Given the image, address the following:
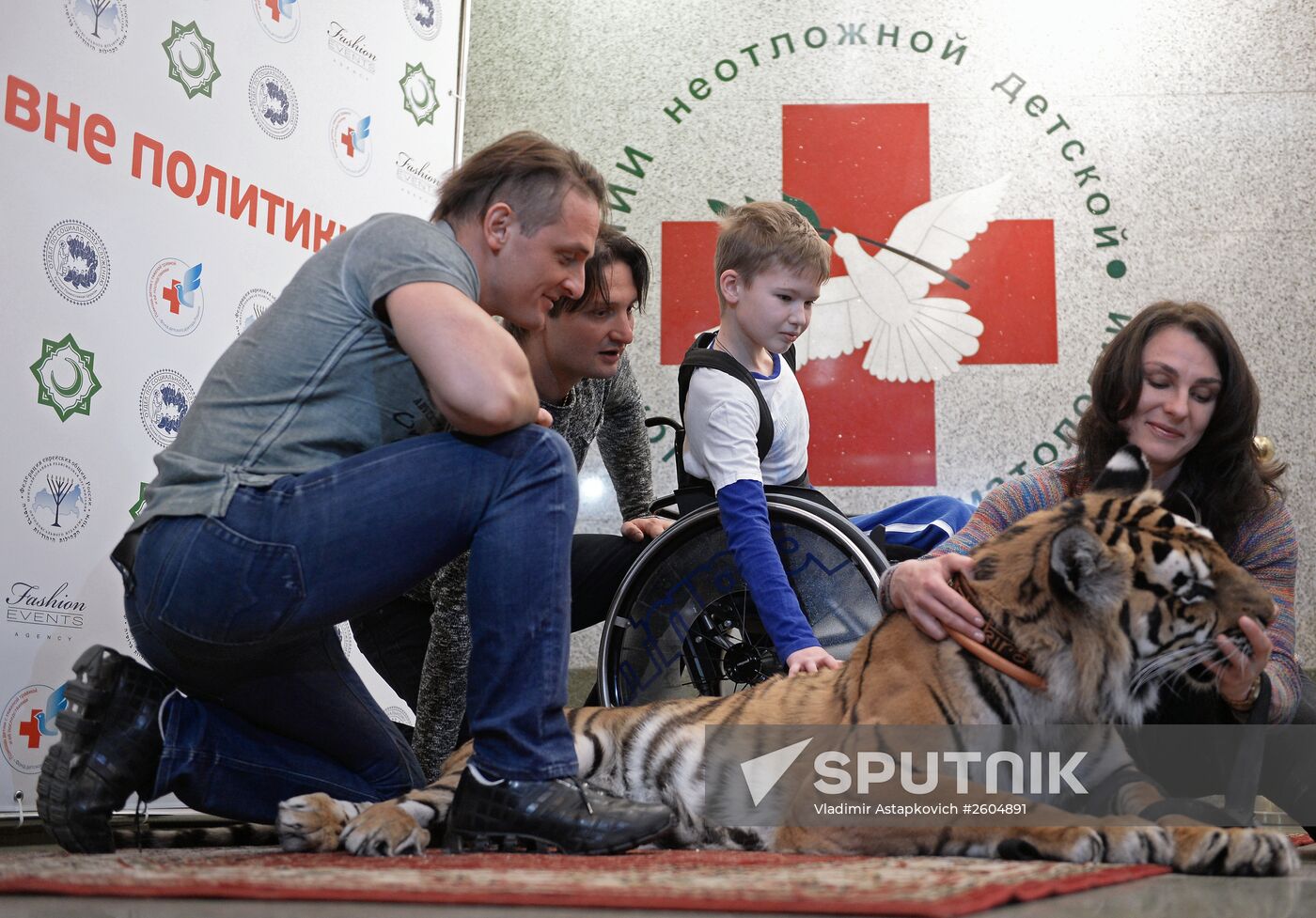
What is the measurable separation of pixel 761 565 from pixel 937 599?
55 centimetres

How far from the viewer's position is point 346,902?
38.6 inches

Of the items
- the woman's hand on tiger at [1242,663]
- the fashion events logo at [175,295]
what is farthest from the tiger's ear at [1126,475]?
the fashion events logo at [175,295]

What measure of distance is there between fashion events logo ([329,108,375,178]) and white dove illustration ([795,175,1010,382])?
1.43 m

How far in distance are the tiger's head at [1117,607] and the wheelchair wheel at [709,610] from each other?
647mm

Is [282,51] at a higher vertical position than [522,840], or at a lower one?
higher

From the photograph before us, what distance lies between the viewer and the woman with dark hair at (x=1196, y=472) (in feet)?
5.81

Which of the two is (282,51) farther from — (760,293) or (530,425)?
(530,425)

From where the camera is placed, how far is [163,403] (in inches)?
92.8

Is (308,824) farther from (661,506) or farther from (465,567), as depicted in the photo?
(661,506)

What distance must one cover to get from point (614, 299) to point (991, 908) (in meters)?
1.63

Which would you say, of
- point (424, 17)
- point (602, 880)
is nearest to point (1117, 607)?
point (602, 880)

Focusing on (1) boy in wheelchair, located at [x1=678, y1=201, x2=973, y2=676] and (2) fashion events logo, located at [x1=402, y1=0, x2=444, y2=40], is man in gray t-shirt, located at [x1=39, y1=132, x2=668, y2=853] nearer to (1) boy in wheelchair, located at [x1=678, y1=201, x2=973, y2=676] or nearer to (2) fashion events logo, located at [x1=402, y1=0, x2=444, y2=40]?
(1) boy in wheelchair, located at [x1=678, y1=201, x2=973, y2=676]

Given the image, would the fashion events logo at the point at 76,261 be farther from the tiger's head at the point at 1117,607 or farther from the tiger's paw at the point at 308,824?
the tiger's head at the point at 1117,607

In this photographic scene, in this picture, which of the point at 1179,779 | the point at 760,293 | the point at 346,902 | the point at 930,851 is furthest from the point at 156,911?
the point at 760,293
